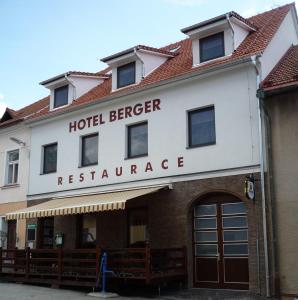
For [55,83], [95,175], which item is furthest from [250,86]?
[55,83]

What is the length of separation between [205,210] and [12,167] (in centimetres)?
1103

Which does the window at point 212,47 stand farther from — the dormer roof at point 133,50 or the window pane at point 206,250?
the window pane at point 206,250

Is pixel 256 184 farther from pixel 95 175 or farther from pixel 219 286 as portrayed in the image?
pixel 95 175

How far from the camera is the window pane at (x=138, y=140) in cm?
1777

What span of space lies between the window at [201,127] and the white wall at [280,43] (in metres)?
2.09

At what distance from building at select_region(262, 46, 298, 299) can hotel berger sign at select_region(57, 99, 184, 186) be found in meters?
3.32

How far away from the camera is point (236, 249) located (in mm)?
14938

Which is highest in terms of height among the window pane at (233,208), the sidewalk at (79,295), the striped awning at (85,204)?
the striped awning at (85,204)

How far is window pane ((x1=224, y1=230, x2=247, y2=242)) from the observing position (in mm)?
14875

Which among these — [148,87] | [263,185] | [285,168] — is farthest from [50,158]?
[285,168]

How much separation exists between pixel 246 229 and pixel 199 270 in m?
2.05

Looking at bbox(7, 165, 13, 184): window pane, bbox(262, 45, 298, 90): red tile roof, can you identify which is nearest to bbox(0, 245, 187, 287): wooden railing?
bbox(7, 165, 13, 184): window pane

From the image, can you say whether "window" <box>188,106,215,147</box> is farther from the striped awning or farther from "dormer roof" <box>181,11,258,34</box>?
"dormer roof" <box>181,11,258,34</box>

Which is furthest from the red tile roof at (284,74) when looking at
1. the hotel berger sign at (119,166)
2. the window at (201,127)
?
the hotel berger sign at (119,166)
